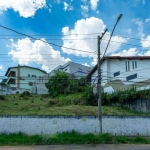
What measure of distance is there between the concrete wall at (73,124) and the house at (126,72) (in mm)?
6947

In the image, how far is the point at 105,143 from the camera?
12.4m

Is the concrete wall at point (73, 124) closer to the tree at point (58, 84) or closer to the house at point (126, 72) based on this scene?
the house at point (126, 72)

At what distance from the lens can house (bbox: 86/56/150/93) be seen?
22.1 m

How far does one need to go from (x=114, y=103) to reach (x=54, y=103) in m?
6.31

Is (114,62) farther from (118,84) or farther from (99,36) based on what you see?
(99,36)

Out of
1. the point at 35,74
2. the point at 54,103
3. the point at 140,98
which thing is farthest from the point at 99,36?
the point at 35,74

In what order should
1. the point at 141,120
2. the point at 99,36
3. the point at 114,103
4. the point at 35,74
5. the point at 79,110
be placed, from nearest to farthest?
the point at 99,36 → the point at 141,120 → the point at 79,110 → the point at 114,103 → the point at 35,74

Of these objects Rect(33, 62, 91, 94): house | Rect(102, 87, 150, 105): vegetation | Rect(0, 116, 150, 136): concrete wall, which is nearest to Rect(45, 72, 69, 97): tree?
Rect(33, 62, 91, 94): house

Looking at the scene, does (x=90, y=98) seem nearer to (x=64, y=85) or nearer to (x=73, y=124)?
(x=73, y=124)

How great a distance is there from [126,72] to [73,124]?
12.2 m

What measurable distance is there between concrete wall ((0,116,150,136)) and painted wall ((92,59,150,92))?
7068 millimetres

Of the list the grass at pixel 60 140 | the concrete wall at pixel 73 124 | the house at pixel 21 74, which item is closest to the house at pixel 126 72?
the concrete wall at pixel 73 124

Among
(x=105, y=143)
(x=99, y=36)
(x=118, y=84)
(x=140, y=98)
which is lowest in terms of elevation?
(x=105, y=143)

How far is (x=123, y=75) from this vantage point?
24.2m
